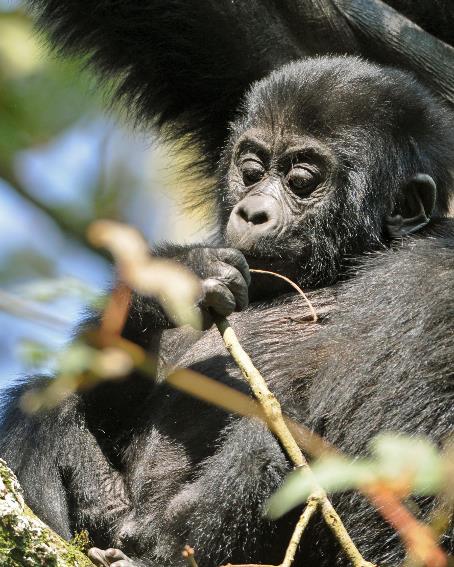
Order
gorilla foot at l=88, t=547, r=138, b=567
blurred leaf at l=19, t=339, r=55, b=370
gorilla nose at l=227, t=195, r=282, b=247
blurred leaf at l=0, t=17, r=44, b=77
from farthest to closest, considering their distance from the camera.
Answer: blurred leaf at l=0, t=17, r=44, b=77 < gorilla nose at l=227, t=195, r=282, b=247 < gorilla foot at l=88, t=547, r=138, b=567 < blurred leaf at l=19, t=339, r=55, b=370

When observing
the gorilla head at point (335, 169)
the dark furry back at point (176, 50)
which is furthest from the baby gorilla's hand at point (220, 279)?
the dark furry back at point (176, 50)

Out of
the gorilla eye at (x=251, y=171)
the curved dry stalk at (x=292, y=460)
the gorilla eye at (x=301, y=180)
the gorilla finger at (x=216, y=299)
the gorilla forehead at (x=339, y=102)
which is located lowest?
the gorilla finger at (x=216, y=299)

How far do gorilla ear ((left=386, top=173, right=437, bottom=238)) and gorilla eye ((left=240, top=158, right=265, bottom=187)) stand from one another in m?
0.59

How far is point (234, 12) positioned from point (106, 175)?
5.03 feet

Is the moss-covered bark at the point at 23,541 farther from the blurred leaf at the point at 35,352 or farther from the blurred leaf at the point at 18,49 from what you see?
the blurred leaf at the point at 18,49

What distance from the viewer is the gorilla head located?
426 centimetres

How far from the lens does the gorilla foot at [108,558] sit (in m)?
3.18

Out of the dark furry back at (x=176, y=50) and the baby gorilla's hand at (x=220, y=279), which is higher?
the dark furry back at (x=176, y=50)

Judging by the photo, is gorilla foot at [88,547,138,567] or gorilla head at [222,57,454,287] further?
gorilla head at [222,57,454,287]

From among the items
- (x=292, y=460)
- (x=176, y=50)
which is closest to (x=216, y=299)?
(x=292, y=460)

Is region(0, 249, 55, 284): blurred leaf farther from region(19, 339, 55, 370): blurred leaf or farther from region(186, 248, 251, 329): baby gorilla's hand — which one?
region(19, 339, 55, 370): blurred leaf

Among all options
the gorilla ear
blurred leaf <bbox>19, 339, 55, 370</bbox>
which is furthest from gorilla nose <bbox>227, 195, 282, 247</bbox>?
blurred leaf <bbox>19, 339, 55, 370</bbox>

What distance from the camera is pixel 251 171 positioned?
443 cm

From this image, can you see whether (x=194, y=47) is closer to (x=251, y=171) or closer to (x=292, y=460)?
(x=251, y=171)
